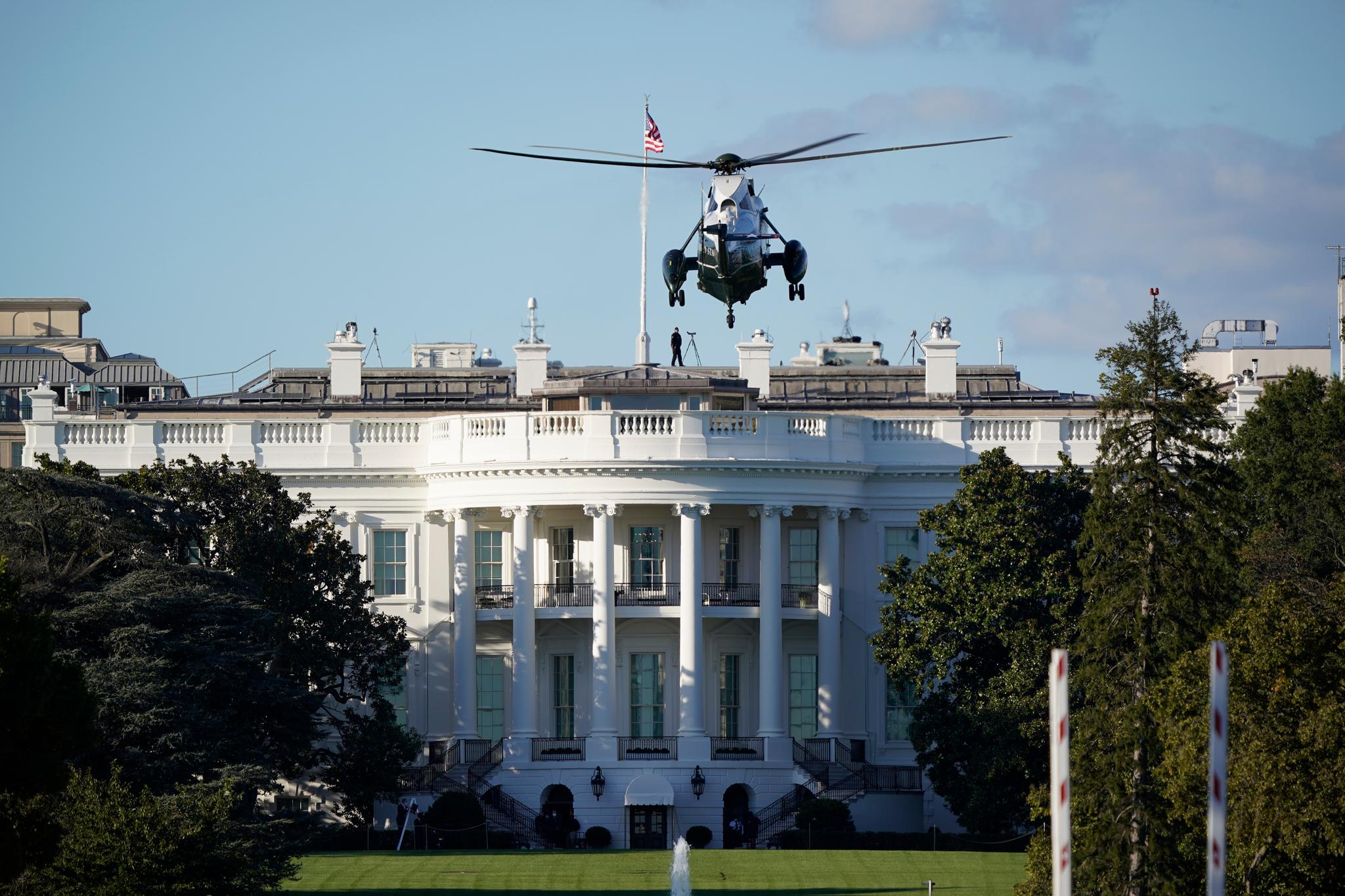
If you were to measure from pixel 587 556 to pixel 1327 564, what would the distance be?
23.3 meters

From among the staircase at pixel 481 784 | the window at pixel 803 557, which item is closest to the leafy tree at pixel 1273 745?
the staircase at pixel 481 784

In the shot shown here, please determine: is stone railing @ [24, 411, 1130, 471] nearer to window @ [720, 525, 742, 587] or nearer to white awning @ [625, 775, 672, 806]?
window @ [720, 525, 742, 587]

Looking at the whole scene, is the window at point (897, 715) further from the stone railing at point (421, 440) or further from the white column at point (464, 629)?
the white column at point (464, 629)

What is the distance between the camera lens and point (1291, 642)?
46.8 meters

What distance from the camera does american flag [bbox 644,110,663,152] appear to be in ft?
247

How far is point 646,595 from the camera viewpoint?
257 ft

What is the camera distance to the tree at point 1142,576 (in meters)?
49.9

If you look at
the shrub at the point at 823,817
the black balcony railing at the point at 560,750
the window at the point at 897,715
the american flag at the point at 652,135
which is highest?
the american flag at the point at 652,135

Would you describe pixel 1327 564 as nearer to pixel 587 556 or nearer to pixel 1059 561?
pixel 1059 561

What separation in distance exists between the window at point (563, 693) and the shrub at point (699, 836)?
22.5 ft

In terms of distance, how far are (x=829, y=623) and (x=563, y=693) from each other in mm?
8308

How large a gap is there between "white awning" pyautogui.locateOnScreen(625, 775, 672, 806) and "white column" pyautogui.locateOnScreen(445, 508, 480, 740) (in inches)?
220

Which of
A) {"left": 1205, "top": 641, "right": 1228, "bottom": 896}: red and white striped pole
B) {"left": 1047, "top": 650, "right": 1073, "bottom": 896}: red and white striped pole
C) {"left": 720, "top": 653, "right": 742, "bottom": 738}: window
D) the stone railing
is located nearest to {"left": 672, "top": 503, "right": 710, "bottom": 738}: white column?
{"left": 720, "top": 653, "right": 742, "bottom": 738}: window

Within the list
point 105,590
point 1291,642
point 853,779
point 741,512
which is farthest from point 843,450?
point 1291,642
